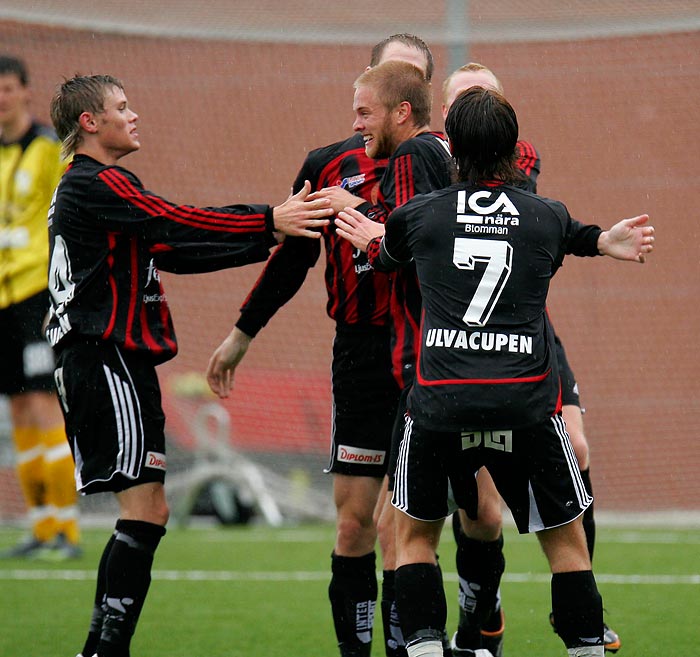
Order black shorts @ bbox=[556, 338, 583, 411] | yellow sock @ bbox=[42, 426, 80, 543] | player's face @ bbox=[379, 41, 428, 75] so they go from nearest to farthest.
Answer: player's face @ bbox=[379, 41, 428, 75]
black shorts @ bbox=[556, 338, 583, 411]
yellow sock @ bbox=[42, 426, 80, 543]

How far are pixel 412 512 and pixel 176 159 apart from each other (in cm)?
868

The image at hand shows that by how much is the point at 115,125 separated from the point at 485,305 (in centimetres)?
176

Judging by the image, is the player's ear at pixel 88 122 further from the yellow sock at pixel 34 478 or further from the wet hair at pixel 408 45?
the yellow sock at pixel 34 478

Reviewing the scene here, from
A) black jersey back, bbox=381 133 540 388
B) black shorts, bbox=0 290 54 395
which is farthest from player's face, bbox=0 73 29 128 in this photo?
black jersey back, bbox=381 133 540 388

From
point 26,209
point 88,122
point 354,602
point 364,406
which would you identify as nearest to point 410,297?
point 364,406

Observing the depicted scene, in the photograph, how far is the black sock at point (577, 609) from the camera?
11.9 ft

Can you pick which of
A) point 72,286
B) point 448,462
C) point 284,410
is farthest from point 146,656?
point 284,410

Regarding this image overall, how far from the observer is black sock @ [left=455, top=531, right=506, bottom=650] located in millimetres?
4434

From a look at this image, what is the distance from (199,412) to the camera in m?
10.0

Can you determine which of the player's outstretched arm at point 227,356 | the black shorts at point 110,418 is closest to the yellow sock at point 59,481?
the player's outstretched arm at point 227,356

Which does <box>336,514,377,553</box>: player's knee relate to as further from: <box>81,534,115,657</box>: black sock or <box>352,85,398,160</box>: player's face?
<box>352,85,398,160</box>: player's face

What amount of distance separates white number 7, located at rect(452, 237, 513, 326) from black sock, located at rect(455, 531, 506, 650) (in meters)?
1.18

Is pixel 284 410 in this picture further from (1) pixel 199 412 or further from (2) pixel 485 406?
(2) pixel 485 406

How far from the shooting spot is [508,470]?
3.70 meters
